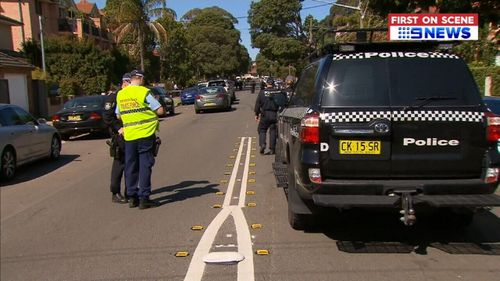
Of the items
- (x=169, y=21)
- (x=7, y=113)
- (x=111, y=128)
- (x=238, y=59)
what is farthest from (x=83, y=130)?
(x=238, y=59)

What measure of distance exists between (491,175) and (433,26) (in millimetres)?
11000

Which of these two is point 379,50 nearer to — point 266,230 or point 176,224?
point 266,230

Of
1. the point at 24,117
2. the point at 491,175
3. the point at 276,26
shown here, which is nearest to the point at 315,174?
the point at 491,175

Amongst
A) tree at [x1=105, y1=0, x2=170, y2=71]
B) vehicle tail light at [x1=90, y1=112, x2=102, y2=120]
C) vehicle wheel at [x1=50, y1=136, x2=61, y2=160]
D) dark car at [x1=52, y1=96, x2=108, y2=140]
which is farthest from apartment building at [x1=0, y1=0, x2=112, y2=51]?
vehicle wheel at [x1=50, y1=136, x2=61, y2=160]

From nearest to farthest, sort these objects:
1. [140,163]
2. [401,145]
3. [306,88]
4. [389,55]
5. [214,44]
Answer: [401,145], [389,55], [306,88], [140,163], [214,44]

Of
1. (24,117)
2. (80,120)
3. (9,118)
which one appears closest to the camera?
(9,118)

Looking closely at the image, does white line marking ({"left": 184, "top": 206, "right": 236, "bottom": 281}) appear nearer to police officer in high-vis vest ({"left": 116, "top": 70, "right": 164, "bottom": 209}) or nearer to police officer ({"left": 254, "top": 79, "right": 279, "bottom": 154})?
police officer in high-vis vest ({"left": 116, "top": 70, "right": 164, "bottom": 209})

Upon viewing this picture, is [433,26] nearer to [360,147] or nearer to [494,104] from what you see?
[494,104]

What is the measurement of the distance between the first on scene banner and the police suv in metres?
9.95

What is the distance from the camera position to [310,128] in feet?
16.7

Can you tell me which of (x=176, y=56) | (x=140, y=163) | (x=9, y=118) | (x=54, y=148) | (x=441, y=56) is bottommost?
(x=54, y=148)

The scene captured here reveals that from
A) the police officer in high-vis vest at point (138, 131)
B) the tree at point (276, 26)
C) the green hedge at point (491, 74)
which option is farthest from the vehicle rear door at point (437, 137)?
the tree at point (276, 26)

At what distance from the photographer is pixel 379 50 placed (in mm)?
5422

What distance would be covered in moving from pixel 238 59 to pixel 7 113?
9040 cm
